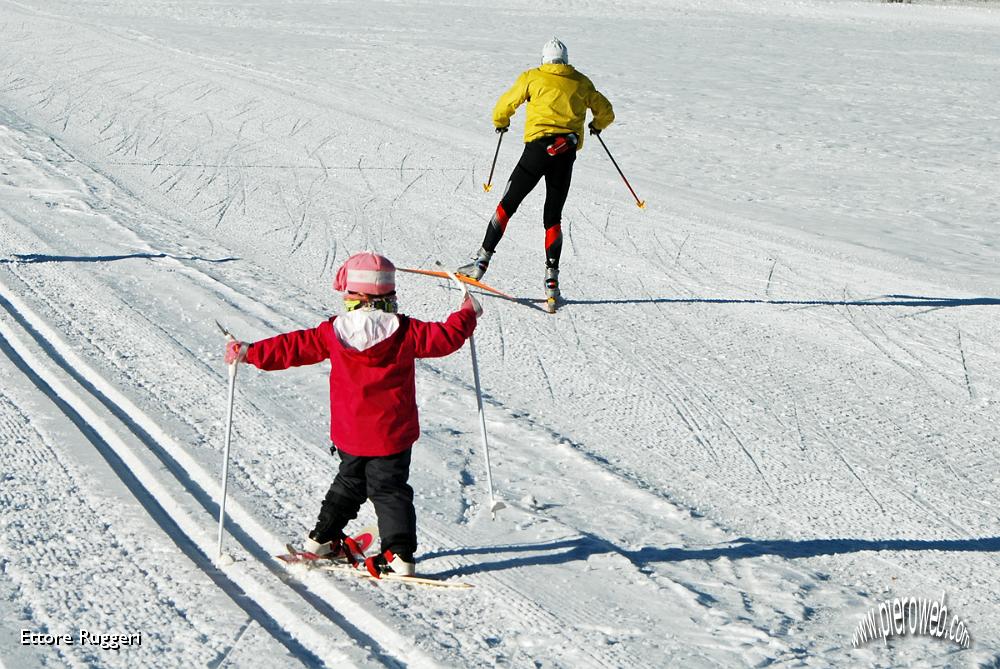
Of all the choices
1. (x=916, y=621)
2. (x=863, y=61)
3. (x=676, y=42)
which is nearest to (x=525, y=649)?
(x=916, y=621)

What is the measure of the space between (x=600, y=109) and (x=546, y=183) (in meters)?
0.66

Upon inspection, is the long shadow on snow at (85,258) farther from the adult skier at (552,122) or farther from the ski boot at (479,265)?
the adult skier at (552,122)

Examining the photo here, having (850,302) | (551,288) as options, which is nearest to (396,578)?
(551,288)

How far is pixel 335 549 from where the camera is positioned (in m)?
4.60

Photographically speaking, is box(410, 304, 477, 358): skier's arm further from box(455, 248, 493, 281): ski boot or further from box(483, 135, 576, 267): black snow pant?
box(455, 248, 493, 281): ski boot

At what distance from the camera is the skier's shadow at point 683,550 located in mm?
4719

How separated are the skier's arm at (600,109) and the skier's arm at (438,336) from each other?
4.38 m

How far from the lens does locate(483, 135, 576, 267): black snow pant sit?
8.38 meters

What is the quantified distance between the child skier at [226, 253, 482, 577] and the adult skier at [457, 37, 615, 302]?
4170 millimetres

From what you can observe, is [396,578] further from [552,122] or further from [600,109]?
[600,109]

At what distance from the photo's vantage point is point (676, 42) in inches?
1117

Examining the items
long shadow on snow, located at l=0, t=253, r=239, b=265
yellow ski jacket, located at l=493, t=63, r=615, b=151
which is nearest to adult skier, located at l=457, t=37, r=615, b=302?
yellow ski jacket, located at l=493, t=63, r=615, b=151

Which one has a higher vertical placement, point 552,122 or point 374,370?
point 552,122

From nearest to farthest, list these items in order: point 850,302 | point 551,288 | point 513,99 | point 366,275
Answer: point 366,275 < point 513,99 < point 551,288 < point 850,302
